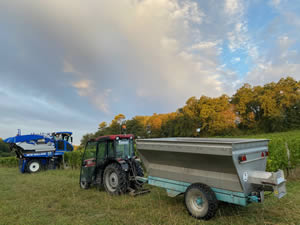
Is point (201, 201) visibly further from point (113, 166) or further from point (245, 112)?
A: point (245, 112)

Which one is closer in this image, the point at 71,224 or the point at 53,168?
the point at 71,224

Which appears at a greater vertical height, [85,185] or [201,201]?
[201,201]

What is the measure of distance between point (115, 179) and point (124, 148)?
3.60 feet

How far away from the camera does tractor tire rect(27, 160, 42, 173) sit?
46.5ft

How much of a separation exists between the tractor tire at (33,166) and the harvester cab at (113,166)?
8946 millimetres

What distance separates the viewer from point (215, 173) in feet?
13.3

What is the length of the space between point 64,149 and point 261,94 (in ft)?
124

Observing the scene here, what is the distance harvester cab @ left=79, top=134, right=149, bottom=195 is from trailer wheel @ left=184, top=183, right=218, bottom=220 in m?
2.13

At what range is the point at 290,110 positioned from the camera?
Answer: 35719mm

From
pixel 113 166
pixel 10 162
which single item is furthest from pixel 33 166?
pixel 10 162

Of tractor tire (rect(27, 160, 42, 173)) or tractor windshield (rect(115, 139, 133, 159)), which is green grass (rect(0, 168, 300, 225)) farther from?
tractor tire (rect(27, 160, 42, 173))

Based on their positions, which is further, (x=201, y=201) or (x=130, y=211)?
(x=130, y=211)

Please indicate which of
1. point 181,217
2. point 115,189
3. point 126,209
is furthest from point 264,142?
point 115,189

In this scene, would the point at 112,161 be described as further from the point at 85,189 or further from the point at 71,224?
the point at 71,224
